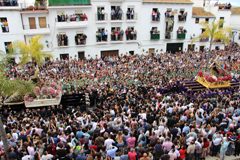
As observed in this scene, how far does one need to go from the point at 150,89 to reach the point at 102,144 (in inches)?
341

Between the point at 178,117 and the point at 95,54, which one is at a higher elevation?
the point at 95,54

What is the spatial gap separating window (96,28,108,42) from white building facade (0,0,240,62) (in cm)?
4

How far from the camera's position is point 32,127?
905cm

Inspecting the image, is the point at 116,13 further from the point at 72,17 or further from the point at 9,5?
the point at 9,5

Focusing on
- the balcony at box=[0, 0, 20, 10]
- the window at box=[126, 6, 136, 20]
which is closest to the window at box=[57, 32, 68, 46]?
the balcony at box=[0, 0, 20, 10]

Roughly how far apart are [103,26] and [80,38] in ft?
11.7

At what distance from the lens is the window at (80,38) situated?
24611 millimetres

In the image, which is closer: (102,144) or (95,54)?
(102,144)

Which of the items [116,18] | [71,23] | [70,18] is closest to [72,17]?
[70,18]

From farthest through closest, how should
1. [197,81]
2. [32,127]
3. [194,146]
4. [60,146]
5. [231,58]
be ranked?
[231,58] < [197,81] < [32,127] < [194,146] < [60,146]

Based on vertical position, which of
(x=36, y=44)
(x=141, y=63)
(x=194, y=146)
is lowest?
(x=194, y=146)

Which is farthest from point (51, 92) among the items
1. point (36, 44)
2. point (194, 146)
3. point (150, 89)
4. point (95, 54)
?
point (95, 54)

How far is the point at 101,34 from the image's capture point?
83.1 feet

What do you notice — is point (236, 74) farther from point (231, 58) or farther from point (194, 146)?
point (194, 146)
